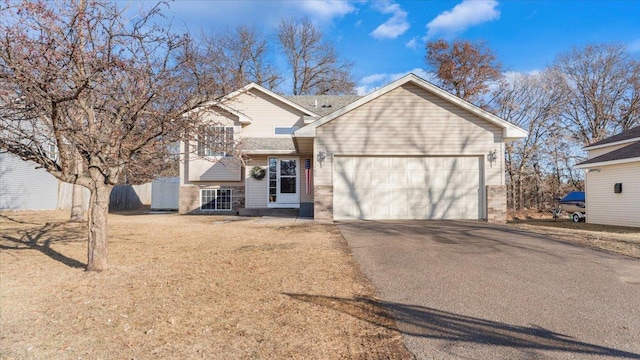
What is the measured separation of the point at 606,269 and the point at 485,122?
6980 mm

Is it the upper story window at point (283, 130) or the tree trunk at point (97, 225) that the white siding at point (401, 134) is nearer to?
the upper story window at point (283, 130)

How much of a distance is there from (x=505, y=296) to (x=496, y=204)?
8.01 meters

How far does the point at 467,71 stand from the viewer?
1110 inches

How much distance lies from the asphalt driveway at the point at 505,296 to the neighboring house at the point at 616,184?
33.1 feet

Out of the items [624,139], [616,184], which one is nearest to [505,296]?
[616,184]

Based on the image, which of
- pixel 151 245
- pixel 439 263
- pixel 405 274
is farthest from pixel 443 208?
pixel 151 245

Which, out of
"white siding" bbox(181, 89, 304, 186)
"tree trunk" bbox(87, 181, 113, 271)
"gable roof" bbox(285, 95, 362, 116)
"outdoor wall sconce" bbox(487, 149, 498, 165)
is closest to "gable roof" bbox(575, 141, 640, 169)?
"outdoor wall sconce" bbox(487, 149, 498, 165)

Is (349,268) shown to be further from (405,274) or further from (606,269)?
(606,269)

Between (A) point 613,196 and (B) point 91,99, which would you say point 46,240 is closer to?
(B) point 91,99

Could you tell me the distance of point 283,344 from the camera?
3.27 meters

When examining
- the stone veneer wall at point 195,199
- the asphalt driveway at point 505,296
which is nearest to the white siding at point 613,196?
the asphalt driveway at point 505,296

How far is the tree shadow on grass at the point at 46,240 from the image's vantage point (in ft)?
23.9

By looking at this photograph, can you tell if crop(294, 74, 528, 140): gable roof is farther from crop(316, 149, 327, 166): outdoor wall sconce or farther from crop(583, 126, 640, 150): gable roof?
crop(583, 126, 640, 150): gable roof

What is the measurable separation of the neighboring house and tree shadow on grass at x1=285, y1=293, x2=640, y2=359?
15.1 meters
